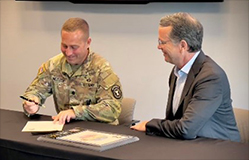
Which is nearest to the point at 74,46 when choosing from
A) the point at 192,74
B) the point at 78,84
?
the point at 78,84

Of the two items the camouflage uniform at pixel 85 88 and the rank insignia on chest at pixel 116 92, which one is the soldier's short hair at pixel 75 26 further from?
the rank insignia on chest at pixel 116 92

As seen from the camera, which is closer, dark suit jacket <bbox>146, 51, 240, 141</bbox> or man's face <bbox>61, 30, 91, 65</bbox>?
dark suit jacket <bbox>146, 51, 240, 141</bbox>

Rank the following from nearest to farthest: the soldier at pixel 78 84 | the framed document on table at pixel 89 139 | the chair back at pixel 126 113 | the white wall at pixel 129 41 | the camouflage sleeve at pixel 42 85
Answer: the framed document on table at pixel 89 139 < the soldier at pixel 78 84 < the camouflage sleeve at pixel 42 85 < the chair back at pixel 126 113 < the white wall at pixel 129 41

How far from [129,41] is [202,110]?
2.21 m

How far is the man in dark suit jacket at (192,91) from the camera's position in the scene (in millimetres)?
2270

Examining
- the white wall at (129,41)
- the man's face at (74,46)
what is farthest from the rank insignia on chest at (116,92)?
the white wall at (129,41)

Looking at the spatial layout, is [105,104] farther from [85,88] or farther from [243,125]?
[243,125]

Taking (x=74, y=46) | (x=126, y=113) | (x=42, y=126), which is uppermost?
(x=74, y=46)

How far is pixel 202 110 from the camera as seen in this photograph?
2273 mm

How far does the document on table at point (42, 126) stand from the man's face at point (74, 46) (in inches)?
18.0

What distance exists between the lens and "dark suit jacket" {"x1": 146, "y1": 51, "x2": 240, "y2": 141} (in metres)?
2.26

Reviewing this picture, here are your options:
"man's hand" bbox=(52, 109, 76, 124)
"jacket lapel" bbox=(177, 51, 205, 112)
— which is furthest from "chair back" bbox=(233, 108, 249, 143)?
"man's hand" bbox=(52, 109, 76, 124)

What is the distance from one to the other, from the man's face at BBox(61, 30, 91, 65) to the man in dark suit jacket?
57cm

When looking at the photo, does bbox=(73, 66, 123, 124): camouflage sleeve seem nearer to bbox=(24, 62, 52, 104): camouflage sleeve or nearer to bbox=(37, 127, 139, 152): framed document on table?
bbox=(37, 127, 139, 152): framed document on table
